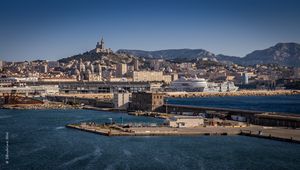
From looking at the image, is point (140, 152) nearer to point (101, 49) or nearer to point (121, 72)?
point (121, 72)

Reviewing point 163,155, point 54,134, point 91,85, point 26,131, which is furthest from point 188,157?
point 91,85

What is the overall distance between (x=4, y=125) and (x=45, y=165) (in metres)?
15.4

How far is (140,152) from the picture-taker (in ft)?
75.4

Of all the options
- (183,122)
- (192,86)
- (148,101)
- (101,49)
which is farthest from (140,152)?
(101,49)

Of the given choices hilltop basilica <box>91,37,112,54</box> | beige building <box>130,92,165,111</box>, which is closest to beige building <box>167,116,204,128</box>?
beige building <box>130,92,165,111</box>

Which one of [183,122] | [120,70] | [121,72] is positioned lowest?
[183,122]

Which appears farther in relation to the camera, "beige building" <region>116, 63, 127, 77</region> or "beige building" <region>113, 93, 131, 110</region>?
"beige building" <region>116, 63, 127, 77</region>

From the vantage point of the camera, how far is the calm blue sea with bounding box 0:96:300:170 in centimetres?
2038

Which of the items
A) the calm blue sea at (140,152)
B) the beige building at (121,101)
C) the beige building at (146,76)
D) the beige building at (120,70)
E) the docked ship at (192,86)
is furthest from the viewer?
the beige building at (120,70)

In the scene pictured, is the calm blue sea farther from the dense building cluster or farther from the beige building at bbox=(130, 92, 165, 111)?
the dense building cluster

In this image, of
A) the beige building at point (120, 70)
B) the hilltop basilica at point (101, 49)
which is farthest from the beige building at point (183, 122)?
the hilltop basilica at point (101, 49)

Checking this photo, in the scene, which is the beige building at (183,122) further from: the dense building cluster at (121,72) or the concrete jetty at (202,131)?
the dense building cluster at (121,72)

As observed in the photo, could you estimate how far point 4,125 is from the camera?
34.7 m

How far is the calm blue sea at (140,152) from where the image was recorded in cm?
2038
